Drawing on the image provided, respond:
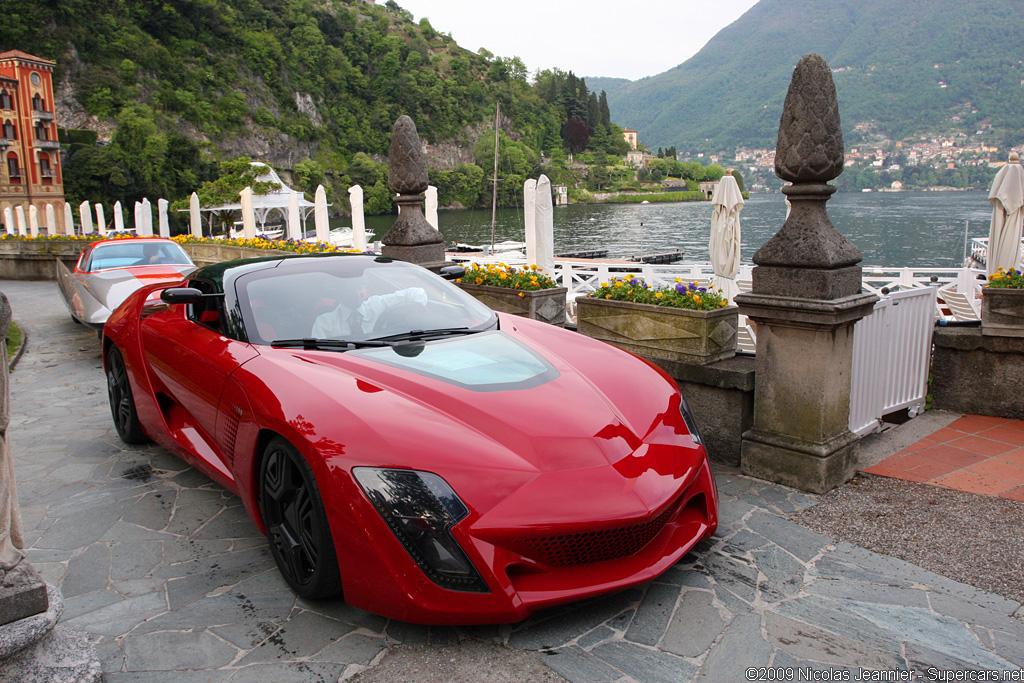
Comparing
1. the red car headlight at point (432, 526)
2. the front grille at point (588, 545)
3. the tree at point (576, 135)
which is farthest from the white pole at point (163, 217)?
the tree at point (576, 135)

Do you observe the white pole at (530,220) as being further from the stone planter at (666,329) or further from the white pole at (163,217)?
the white pole at (163,217)

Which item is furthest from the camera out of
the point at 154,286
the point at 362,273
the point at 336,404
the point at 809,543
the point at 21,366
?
the point at 21,366

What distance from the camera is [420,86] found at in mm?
139875

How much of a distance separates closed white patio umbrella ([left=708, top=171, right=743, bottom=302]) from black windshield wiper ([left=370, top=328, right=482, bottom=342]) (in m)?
5.37

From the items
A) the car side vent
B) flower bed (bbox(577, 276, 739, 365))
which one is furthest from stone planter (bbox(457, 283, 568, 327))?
the car side vent

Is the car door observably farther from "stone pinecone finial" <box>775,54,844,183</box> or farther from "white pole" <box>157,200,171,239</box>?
"white pole" <box>157,200,171,239</box>

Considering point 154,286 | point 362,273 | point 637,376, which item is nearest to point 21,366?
point 154,286

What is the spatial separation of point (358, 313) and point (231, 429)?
859mm

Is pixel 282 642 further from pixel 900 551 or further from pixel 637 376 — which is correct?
pixel 900 551

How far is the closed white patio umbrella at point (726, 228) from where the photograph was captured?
8.31 meters

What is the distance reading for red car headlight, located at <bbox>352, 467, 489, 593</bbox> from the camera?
239cm

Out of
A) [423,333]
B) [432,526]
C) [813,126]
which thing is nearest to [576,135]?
[813,126]

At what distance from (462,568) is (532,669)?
419 millimetres

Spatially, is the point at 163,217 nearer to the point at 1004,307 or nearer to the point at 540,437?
the point at 1004,307
